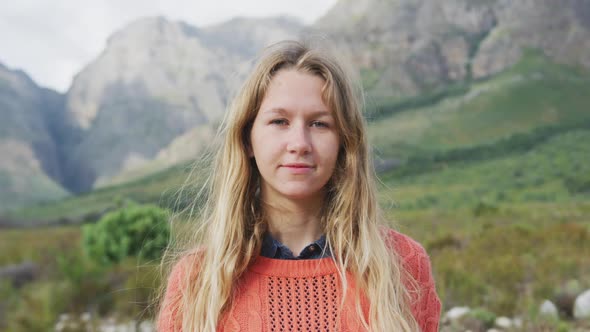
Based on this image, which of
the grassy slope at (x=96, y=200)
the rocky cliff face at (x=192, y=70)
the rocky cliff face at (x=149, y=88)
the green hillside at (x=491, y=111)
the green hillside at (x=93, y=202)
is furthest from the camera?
the rocky cliff face at (x=149, y=88)

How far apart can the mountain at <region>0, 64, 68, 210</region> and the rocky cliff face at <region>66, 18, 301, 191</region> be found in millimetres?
1001

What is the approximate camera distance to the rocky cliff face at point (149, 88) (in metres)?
23.3

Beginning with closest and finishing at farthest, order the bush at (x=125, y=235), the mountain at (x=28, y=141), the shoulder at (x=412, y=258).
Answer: the shoulder at (x=412, y=258) → the bush at (x=125, y=235) → the mountain at (x=28, y=141)

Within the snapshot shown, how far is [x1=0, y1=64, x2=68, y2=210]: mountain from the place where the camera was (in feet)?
65.2

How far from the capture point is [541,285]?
15.8 ft

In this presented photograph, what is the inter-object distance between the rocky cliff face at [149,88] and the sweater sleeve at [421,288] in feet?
67.9

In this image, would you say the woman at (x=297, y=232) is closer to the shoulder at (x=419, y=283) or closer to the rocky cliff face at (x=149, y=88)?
the shoulder at (x=419, y=283)

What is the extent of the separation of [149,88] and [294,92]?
26413 millimetres

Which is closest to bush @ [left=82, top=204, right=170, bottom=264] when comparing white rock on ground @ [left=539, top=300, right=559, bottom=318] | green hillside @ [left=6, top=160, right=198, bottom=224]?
white rock on ground @ [left=539, top=300, right=559, bottom=318]

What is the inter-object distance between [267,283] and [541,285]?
13.9 feet

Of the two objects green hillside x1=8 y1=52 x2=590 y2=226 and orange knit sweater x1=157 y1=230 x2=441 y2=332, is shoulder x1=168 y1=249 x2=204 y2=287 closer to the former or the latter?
orange knit sweater x1=157 y1=230 x2=441 y2=332

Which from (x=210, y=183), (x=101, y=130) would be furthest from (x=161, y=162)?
(x=210, y=183)

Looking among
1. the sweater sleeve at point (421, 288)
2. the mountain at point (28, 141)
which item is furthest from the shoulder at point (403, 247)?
the mountain at point (28, 141)

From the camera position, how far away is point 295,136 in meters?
1.29
